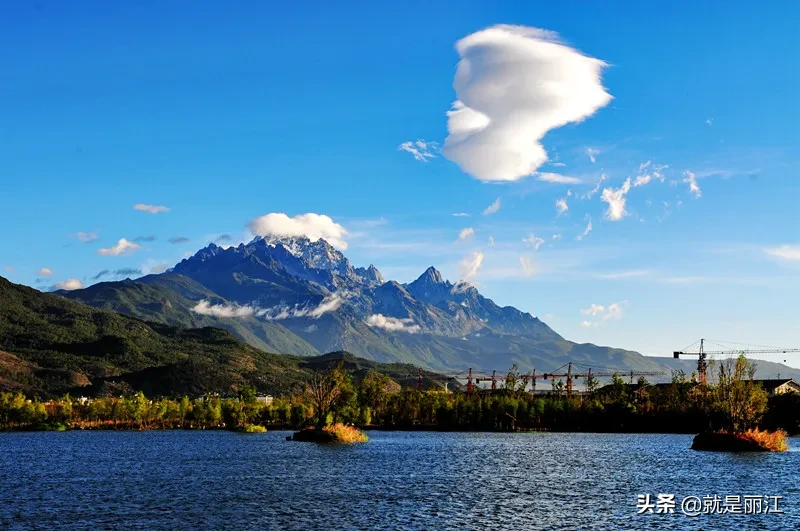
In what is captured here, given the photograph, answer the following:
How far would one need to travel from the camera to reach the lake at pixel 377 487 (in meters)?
69.0

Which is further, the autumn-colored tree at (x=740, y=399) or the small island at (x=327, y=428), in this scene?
the small island at (x=327, y=428)

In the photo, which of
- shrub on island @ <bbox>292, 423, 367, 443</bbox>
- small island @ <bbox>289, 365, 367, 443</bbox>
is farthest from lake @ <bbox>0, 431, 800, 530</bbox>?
small island @ <bbox>289, 365, 367, 443</bbox>

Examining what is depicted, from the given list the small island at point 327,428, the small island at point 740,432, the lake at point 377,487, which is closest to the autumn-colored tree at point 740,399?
the small island at point 740,432

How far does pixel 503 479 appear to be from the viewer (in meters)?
104

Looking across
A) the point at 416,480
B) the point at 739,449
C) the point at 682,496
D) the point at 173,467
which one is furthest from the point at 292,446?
the point at 682,496

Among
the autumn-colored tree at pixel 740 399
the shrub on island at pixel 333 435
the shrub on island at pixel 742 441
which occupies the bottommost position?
the shrub on island at pixel 333 435

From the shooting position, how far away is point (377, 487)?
305 ft

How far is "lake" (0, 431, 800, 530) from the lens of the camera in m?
69.0

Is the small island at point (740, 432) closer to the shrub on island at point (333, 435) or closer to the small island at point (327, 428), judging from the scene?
the shrub on island at point (333, 435)

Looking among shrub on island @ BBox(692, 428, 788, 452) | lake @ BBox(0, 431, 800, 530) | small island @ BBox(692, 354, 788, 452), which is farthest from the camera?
small island @ BBox(692, 354, 788, 452)

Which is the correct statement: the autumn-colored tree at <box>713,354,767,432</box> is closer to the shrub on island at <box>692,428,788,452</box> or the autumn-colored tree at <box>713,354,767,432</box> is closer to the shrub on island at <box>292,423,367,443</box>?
the shrub on island at <box>692,428,788,452</box>

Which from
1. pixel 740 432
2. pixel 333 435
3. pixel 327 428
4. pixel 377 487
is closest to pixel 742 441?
pixel 740 432

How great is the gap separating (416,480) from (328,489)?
1475cm

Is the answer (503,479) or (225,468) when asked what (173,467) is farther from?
(503,479)
